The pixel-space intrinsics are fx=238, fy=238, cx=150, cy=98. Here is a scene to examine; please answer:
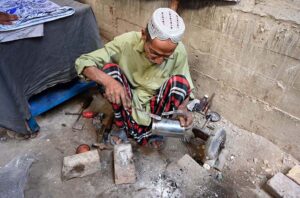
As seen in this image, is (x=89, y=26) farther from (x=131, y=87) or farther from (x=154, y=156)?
(x=154, y=156)

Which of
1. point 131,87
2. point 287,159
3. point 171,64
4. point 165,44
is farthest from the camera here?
point 287,159

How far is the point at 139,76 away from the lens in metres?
1.85

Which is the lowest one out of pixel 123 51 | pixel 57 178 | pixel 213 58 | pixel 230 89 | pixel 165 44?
pixel 57 178

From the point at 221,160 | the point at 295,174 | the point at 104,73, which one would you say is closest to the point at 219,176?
the point at 221,160

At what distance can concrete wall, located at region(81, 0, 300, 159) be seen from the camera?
1741 mm

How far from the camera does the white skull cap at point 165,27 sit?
53.6 inches

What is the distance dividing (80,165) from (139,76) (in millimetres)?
802

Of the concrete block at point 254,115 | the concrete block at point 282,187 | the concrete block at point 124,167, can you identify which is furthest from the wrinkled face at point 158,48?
the concrete block at point 282,187

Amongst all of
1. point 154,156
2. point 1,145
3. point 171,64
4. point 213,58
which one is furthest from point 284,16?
point 1,145

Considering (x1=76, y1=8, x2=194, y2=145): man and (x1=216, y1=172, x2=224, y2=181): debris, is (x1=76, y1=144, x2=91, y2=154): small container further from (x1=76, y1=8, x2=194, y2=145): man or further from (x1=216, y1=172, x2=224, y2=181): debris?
(x1=216, y1=172, x2=224, y2=181): debris

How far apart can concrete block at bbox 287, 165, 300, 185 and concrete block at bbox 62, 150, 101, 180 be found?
4.84 ft

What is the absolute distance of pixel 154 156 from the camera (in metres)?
2.00

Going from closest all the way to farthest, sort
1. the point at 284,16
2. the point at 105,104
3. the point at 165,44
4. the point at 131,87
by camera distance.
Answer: the point at 165,44 < the point at 284,16 < the point at 131,87 < the point at 105,104

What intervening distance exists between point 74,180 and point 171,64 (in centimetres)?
112
